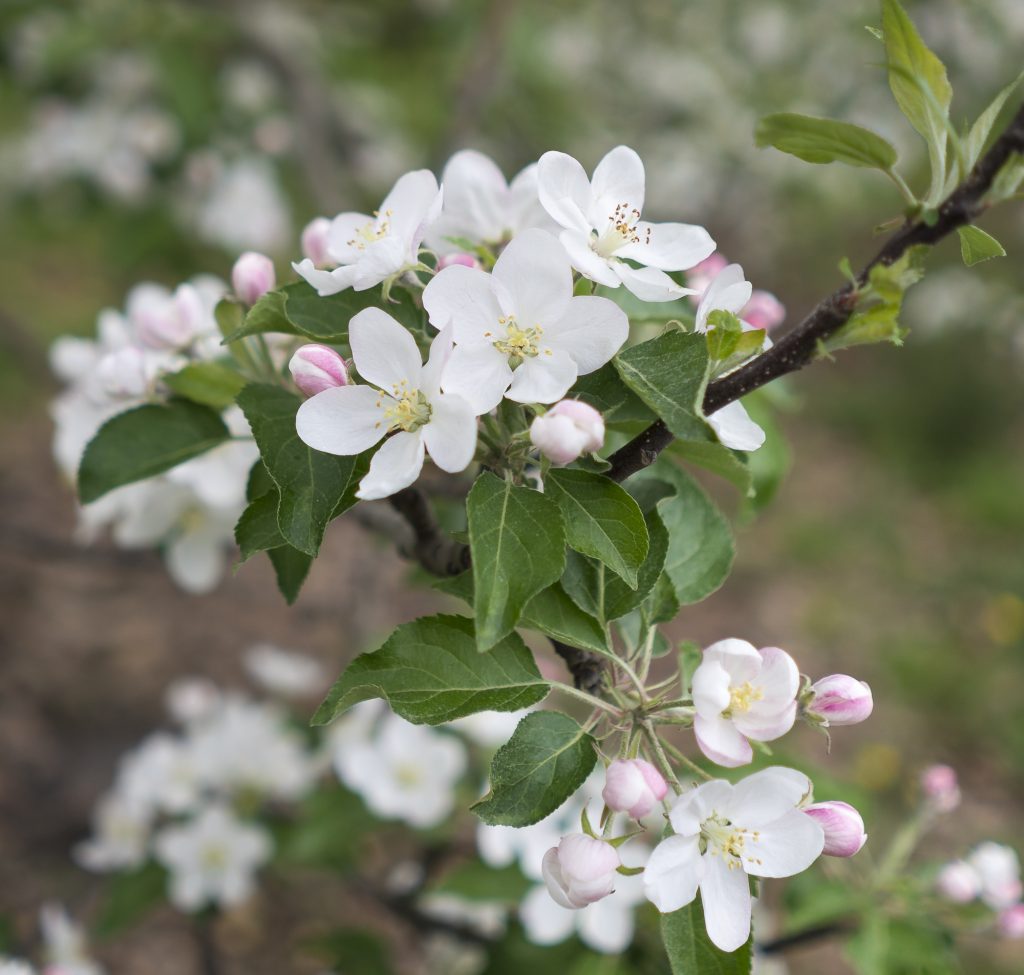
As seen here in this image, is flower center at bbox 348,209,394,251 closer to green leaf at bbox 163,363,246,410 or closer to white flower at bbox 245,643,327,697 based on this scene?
green leaf at bbox 163,363,246,410

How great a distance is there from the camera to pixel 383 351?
0.82m

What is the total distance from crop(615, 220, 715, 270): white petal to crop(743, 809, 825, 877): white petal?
497 mm

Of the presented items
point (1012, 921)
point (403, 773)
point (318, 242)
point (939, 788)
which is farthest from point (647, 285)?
point (403, 773)

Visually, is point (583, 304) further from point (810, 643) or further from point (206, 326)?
point (810, 643)

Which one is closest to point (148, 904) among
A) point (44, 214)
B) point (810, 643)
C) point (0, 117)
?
point (44, 214)

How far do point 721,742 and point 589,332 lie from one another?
0.34 meters

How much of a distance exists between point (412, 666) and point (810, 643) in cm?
347

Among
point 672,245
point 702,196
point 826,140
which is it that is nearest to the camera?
point 826,140

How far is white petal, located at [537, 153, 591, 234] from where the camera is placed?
0.84m

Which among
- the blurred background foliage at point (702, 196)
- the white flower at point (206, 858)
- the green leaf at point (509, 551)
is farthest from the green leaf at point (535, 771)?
the white flower at point (206, 858)

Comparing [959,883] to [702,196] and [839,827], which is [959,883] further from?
[702,196]

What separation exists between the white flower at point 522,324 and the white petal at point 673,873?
37 cm

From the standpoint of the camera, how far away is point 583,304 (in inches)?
31.3

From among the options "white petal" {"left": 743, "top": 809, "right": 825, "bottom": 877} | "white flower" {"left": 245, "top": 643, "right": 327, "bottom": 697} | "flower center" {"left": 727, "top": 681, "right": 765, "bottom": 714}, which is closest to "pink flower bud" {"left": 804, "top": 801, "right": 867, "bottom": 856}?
"white petal" {"left": 743, "top": 809, "right": 825, "bottom": 877}
